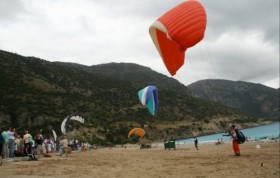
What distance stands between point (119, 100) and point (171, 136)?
44.3 feet

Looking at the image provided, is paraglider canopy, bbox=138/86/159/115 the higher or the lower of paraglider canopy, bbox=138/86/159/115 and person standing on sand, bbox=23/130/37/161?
the higher

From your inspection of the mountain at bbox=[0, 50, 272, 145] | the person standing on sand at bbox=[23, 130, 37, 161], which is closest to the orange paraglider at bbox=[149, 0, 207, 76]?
the person standing on sand at bbox=[23, 130, 37, 161]

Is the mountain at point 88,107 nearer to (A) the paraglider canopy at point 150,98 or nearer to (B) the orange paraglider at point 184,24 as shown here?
(A) the paraglider canopy at point 150,98

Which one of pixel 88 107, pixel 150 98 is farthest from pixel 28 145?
pixel 88 107

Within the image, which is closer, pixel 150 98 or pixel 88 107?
pixel 150 98

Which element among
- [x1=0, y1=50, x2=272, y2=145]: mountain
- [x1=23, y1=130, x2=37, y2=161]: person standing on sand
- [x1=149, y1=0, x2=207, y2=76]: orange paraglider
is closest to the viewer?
[x1=149, y1=0, x2=207, y2=76]: orange paraglider

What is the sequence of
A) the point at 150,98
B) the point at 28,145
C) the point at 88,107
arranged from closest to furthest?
the point at 28,145 < the point at 150,98 < the point at 88,107

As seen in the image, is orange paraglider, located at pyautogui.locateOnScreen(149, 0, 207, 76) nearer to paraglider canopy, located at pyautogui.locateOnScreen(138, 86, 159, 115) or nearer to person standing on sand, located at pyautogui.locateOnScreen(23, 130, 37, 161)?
person standing on sand, located at pyautogui.locateOnScreen(23, 130, 37, 161)

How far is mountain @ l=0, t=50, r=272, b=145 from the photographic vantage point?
47469mm

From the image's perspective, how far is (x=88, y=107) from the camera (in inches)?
2323

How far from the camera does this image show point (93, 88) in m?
68.2

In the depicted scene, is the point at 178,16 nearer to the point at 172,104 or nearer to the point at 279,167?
the point at 279,167

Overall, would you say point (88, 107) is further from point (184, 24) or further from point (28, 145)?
point (184, 24)

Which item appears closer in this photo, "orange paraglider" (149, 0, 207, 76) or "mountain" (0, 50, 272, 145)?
"orange paraglider" (149, 0, 207, 76)
